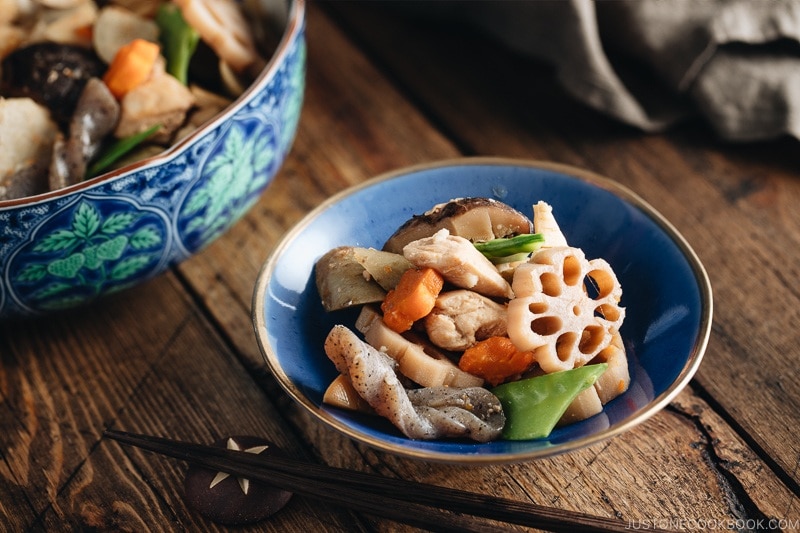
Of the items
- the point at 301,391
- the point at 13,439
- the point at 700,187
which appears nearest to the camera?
the point at 301,391

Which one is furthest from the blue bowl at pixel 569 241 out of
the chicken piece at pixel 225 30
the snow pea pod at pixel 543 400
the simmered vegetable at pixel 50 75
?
the simmered vegetable at pixel 50 75

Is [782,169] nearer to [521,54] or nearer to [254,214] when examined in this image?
[521,54]

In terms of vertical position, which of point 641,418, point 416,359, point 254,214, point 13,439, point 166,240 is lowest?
point 13,439

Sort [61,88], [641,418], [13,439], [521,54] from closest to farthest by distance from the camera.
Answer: [641,418], [13,439], [61,88], [521,54]

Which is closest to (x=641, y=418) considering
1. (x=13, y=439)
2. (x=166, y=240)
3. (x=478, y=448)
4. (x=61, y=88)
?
(x=478, y=448)

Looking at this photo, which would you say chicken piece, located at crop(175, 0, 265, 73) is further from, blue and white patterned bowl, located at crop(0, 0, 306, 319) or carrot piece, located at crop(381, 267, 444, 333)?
carrot piece, located at crop(381, 267, 444, 333)

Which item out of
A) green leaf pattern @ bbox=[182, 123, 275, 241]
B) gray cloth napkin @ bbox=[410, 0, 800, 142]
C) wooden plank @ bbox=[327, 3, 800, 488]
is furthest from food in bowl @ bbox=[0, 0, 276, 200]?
gray cloth napkin @ bbox=[410, 0, 800, 142]
